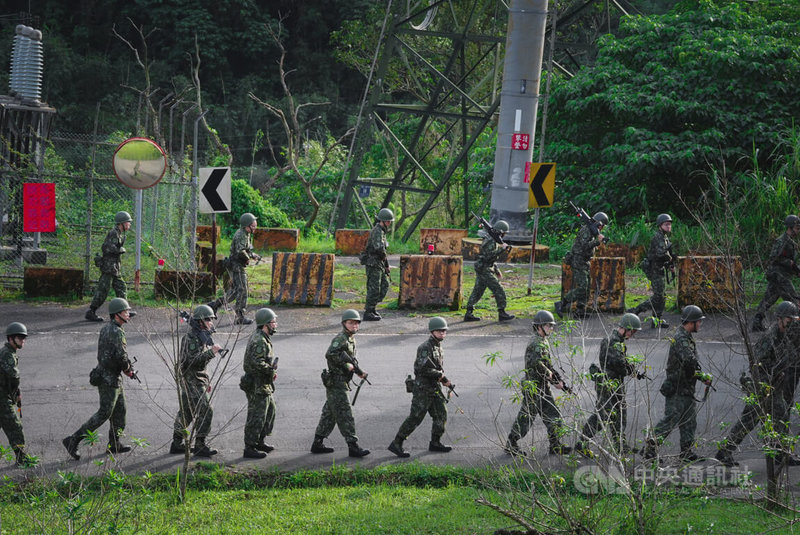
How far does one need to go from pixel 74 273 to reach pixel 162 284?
5.93ft

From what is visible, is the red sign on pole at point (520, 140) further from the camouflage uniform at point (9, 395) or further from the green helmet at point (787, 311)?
the camouflage uniform at point (9, 395)

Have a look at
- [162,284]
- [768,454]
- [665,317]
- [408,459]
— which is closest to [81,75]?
[162,284]

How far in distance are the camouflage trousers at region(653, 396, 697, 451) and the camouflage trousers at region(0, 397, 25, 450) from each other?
21.6 feet

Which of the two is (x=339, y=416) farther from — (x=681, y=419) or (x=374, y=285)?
(x=374, y=285)

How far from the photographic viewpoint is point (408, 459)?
10.1 m

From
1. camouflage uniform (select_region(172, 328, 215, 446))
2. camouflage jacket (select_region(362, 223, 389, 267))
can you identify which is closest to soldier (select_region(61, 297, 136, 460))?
camouflage uniform (select_region(172, 328, 215, 446))

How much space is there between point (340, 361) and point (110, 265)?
715 cm

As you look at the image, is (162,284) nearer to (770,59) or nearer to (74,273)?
(74,273)

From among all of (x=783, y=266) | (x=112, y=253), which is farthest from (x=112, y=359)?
(x=783, y=266)

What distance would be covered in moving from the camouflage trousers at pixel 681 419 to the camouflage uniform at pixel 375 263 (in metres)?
7.48

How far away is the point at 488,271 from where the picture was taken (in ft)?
54.0

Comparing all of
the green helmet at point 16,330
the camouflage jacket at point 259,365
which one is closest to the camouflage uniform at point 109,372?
the green helmet at point 16,330

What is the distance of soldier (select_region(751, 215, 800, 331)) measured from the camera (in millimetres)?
14734

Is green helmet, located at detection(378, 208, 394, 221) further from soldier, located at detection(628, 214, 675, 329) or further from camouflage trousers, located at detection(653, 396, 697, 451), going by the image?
camouflage trousers, located at detection(653, 396, 697, 451)
